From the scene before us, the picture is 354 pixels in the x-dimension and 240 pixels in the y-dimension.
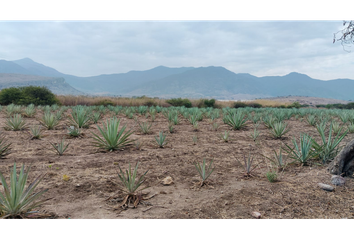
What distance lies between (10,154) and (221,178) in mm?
2918

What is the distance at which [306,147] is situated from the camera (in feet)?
9.06

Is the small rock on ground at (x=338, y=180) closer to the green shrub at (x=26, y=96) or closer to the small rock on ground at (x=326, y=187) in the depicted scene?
the small rock on ground at (x=326, y=187)

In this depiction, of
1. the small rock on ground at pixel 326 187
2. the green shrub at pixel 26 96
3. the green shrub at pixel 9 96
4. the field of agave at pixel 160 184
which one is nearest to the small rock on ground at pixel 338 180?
the field of agave at pixel 160 184

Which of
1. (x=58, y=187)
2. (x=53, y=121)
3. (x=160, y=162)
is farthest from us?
(x=53, y=121)

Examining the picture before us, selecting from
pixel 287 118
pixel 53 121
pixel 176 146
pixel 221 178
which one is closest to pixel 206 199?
pixel 221 178

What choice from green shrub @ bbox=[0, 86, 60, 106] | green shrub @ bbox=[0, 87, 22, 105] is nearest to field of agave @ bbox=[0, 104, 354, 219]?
green shrub @ bbox=[0, 86, 60, 106]

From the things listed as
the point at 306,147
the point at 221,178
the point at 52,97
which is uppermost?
the point at 52,97

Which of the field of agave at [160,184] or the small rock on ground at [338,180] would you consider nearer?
the field of agave at [160,184]

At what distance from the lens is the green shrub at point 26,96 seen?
591 inches

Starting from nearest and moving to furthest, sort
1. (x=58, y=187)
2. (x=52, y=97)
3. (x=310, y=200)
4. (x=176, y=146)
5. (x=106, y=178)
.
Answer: (x=310, y=200), (x=58, y=187), (x=106, y=178), (x=176, y=146), (x=52, y=97)

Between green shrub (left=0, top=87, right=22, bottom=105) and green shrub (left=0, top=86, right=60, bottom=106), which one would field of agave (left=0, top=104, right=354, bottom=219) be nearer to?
green shrub (left=0, top=86, right=60, bottom=106)

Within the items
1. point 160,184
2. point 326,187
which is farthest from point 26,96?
point 326,187

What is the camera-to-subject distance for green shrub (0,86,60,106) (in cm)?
1502

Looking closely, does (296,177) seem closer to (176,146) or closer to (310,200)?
(310,200)
